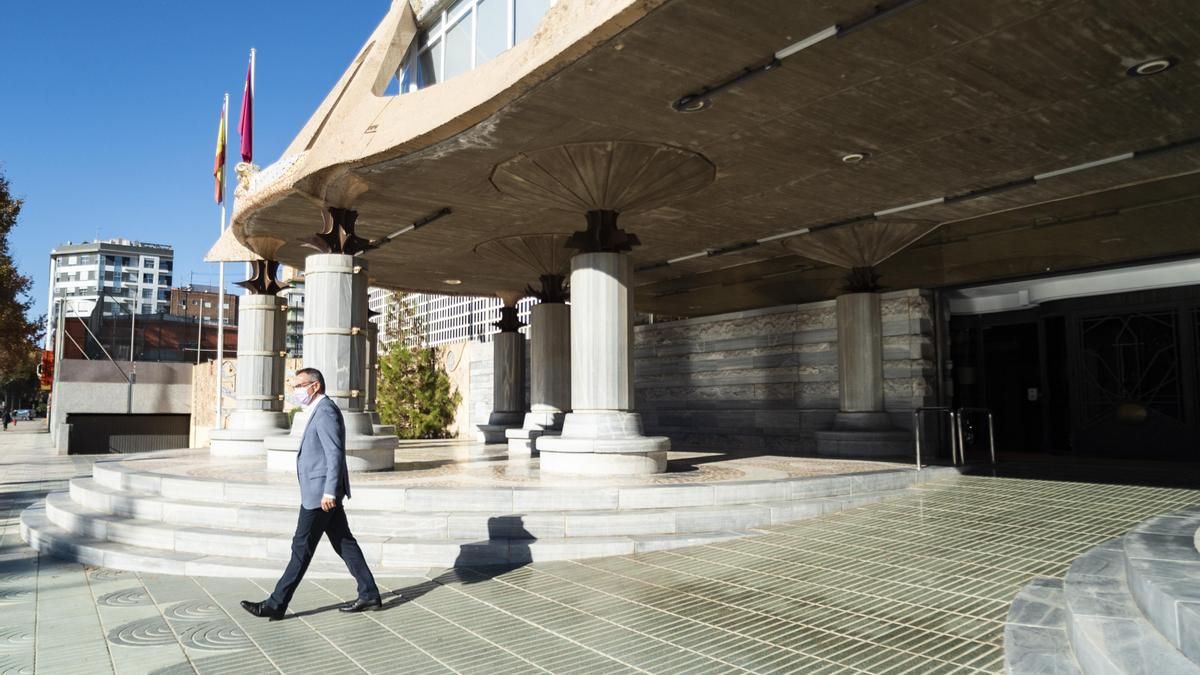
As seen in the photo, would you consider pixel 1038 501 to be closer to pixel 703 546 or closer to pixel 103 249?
pixel 703 546

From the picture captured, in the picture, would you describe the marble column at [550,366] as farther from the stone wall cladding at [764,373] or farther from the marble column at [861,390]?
the marble column at [861,390]

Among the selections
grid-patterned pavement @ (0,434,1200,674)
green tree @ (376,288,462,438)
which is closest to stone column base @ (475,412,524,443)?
green tree @ (376,288,462,438)

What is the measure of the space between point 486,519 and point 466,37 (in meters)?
7.91

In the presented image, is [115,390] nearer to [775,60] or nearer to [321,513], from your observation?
[321,513]

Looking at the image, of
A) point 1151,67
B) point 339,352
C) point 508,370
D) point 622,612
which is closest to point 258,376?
point 339,352

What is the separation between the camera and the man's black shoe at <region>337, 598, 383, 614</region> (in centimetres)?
604

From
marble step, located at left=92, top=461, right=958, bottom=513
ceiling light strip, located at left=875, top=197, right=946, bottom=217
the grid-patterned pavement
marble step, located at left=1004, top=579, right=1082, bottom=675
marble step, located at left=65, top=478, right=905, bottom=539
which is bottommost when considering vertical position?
the grid-patterned pavement

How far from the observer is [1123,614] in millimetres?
4191

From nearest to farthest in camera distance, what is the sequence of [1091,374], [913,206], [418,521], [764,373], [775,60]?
1. [418,521]
2. [775,60]
3. [913,206]
4. [1091,374]
5. [764,373]

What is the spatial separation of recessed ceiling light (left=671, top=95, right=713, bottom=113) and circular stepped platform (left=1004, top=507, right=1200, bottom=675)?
6187 mm

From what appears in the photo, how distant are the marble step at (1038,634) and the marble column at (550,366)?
12752 mm

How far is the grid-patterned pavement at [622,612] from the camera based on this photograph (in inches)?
190

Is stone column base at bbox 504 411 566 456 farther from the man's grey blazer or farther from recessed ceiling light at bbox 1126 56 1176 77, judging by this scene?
recessed ceiling light at bbox 1126 56 1176 77

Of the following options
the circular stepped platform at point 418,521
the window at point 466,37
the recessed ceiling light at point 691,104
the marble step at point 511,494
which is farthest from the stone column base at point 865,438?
the window at point 466,37
